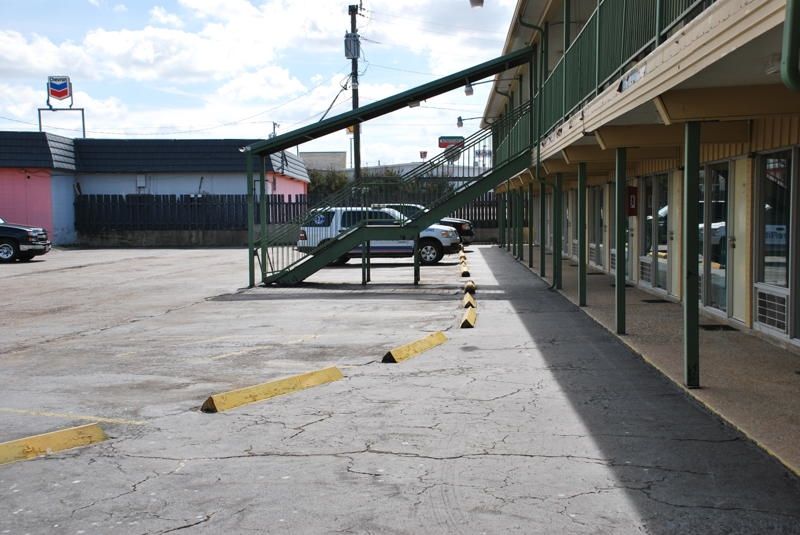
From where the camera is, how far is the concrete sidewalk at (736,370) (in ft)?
20.6

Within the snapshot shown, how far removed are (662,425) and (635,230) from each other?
11236 mm

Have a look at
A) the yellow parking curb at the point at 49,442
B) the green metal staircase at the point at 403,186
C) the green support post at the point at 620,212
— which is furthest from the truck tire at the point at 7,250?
the yellow parking curb at the point at 49,442

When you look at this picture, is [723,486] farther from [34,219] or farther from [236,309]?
[34,219]

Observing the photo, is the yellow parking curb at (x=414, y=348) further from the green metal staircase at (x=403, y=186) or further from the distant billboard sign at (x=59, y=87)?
the distant billboard sign at (x=59, y=87)

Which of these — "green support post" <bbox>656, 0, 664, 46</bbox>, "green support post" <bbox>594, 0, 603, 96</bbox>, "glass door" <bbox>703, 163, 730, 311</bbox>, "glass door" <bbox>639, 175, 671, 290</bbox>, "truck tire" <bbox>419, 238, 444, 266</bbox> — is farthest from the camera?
"truck tire" <bbox>419, 238, 444, 266</bbox>

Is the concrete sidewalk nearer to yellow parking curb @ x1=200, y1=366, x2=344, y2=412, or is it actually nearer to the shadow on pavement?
the shadow on pavement

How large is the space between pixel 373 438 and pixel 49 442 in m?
2.29

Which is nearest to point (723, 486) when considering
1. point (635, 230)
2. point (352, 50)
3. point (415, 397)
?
point (415, 397)

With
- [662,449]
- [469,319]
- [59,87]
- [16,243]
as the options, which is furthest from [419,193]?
[59,87]

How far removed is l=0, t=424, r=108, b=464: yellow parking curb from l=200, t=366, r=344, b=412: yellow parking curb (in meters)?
1.10

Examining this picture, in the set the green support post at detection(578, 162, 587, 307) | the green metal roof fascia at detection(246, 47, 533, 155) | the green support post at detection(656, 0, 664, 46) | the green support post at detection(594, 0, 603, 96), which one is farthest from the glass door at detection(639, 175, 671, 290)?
the green support post at detection(656, 0, 664, 46)

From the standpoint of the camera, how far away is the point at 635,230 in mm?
17422

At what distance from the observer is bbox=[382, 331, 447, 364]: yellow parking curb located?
977 centimetres

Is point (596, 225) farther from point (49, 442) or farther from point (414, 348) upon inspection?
point (49, 442)
